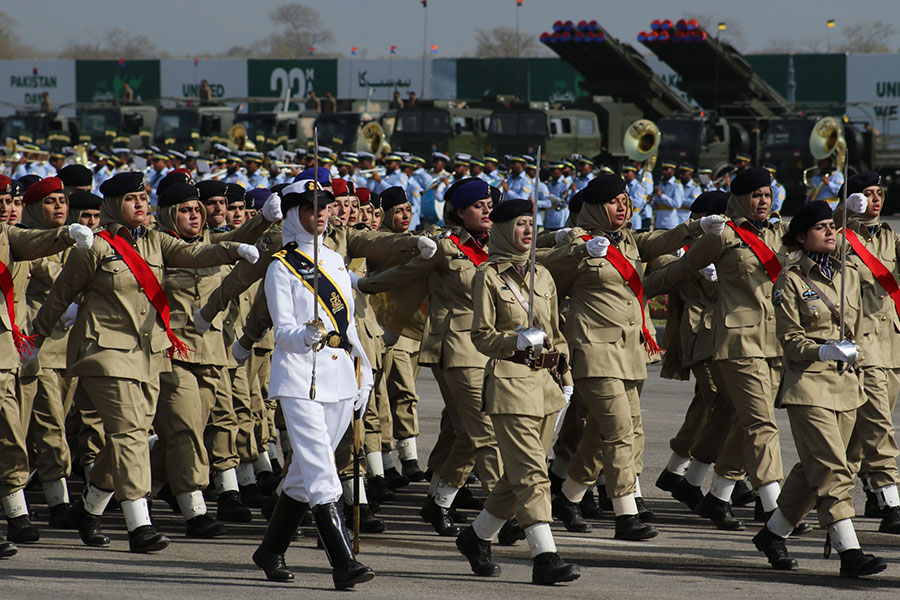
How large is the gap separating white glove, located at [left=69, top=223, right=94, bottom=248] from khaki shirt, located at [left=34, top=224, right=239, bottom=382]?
0.09 meters

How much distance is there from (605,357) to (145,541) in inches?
102

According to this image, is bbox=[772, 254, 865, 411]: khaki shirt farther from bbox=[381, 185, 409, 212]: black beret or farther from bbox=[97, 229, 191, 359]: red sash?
bbox=[381, 185, 409, 212]: black beret

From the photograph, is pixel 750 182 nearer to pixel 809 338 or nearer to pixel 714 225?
pixel 714 225

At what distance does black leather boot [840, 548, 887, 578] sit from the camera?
674 centimetres

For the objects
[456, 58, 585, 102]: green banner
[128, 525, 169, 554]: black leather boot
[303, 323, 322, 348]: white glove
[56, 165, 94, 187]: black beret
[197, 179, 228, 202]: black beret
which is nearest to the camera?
[303, 323, 322, 348]: white glove

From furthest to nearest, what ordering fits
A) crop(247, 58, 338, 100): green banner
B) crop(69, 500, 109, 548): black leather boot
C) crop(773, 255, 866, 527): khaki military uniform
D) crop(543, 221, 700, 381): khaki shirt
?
1. crop(247, 58, 338, 100): green banner
2. crop(543, 221, 700, 381): khaki shirt
3. crop(69, 500, 109, 548): black leather boot
4. crop(773, 255, 866, 527): khaki military uniform

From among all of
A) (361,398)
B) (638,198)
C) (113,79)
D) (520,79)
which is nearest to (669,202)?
(638,198)

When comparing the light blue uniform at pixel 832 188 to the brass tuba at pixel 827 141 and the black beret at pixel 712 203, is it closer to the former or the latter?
the brass tuba at pixel 827 141

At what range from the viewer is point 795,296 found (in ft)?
23.6

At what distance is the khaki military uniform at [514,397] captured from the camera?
6.68 metres

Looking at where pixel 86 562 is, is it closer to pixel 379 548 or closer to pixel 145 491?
pixel 145 491

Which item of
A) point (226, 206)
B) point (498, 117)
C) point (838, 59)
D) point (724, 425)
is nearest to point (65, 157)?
point (498, 117)

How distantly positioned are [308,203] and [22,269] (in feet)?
6.92

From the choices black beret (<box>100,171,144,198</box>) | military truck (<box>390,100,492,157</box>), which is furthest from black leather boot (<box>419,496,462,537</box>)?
military truck (<box>390,100,492,157</box>)
